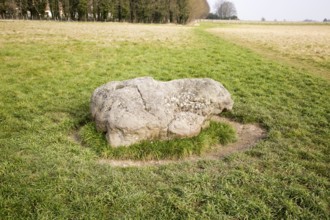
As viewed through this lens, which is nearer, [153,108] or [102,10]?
[153,108]

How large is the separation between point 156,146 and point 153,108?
103 centimetres

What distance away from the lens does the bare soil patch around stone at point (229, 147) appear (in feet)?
22.4

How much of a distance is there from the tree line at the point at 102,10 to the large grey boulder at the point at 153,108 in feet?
274

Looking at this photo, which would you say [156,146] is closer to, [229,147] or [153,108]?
[153,108]

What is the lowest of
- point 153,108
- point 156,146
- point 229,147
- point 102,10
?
point 229,147

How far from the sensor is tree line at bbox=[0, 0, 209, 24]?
270ft

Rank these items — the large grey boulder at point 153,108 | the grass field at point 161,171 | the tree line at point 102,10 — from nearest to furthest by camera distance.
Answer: the grass field at point 161,171, the large grey boulder at point 153,108, the tree line at point 102,10

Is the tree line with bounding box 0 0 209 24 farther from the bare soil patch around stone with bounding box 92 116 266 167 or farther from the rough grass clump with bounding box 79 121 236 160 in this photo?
the bare soil patch around stone with bounding box 92 116 266 167

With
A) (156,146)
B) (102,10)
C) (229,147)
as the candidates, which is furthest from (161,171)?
(102,10)

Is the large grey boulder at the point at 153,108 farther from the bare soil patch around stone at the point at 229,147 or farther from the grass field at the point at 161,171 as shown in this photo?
the grass field at the point at 161,171

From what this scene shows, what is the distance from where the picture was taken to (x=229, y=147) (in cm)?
772

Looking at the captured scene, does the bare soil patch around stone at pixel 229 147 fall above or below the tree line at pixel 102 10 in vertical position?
below

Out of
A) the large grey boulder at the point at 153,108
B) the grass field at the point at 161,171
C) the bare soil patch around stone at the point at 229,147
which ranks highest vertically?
the large grey boulder at the point at 153,108

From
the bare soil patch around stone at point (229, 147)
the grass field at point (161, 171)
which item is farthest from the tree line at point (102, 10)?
the bare soil patch around stone at point (229, 147)
